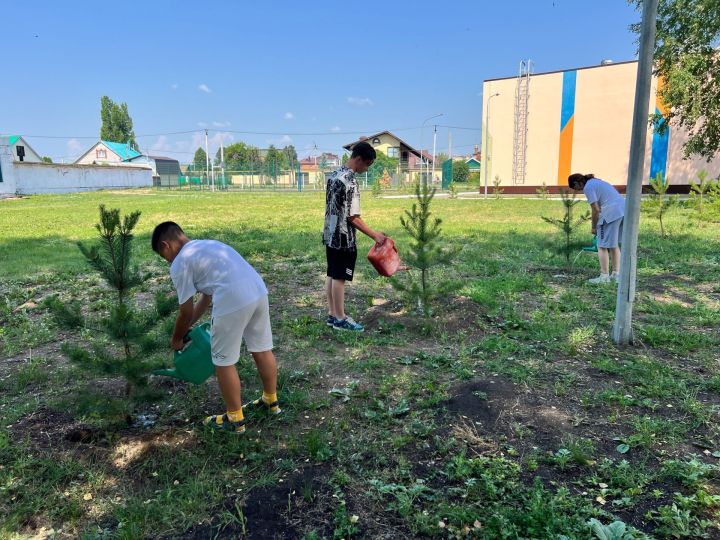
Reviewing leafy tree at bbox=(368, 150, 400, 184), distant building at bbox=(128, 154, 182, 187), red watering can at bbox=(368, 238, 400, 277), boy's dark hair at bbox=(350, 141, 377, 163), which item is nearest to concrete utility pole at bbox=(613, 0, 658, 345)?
red watering can at bbox=(368, 238, 400, 277)

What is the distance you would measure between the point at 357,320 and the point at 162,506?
2.92 metres

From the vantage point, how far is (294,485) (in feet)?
8.09

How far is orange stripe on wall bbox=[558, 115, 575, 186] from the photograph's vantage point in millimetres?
31484

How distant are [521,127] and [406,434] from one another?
33.8 metres

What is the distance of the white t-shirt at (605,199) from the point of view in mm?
6207

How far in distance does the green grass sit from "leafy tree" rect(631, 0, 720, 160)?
11.9 metres

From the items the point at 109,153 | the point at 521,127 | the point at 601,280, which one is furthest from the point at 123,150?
the point at 601,280

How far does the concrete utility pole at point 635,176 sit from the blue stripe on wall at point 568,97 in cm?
3051

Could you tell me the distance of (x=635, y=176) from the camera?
12.8 feet

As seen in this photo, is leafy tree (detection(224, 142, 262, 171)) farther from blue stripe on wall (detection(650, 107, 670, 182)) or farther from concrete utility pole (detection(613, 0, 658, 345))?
concrete utility pole (detection(613, 0, 658, 345))

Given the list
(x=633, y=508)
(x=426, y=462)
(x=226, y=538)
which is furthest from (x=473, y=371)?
(x=226, y=538)

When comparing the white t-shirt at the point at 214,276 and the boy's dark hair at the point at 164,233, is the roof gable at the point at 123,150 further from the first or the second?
the white t-shirt at the point at 214,276

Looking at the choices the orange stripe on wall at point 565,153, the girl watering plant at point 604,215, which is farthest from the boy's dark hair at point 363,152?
the orange stripe on wall at point 565,153

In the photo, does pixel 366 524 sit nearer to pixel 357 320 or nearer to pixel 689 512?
pixel 689 512
